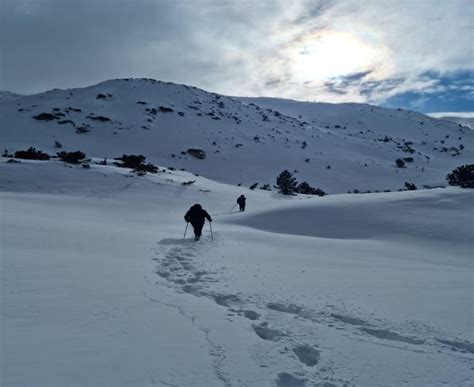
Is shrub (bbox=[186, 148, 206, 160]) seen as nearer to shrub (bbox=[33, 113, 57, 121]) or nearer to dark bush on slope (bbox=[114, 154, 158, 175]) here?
dark bush on slope (bbox=[114, 154, 158, 175])

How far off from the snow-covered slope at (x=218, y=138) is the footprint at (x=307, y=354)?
3652 cm

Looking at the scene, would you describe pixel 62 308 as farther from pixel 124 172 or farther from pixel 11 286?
pixel 124 172

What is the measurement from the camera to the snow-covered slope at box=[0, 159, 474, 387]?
3588mm

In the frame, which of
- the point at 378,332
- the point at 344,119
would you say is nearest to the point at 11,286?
the point at 378,332

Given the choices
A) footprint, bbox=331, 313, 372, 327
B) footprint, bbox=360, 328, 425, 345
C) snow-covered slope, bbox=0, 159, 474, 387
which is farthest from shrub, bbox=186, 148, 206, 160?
footprint, bbox=360, 328, 425, 345

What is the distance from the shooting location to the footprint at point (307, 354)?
3928 millimetres

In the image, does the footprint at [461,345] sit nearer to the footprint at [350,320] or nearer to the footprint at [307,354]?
the footprint at [350,320]

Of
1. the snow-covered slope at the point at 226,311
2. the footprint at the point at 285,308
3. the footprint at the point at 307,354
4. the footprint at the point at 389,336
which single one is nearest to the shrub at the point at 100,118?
the snow-covered slope at the point at 226,311

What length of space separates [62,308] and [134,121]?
53075 millimetres

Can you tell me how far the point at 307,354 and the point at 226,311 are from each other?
1374 mm

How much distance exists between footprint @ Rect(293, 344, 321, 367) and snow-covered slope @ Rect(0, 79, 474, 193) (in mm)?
36517

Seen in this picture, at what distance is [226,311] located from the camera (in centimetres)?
519

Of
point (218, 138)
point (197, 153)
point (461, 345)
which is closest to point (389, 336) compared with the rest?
point (461, 345)

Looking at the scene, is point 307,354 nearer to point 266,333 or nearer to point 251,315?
point 266,333
